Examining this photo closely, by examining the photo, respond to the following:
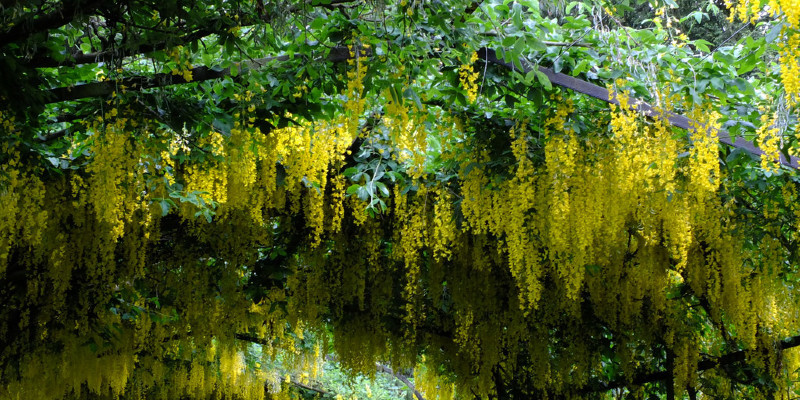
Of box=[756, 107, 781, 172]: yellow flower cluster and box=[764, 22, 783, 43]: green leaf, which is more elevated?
box=[764, 22, 783, 43]: green leaf

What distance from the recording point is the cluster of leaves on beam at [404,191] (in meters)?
2.47

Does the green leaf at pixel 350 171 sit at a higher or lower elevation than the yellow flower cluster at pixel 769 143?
higher

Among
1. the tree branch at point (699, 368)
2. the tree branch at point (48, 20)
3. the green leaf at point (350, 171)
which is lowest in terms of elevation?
the tree branch at point (699, 368)

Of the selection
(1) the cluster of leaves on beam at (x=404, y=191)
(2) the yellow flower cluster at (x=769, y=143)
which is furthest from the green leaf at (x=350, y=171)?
(2) the yellow flower cluster at (x=769, y=143)

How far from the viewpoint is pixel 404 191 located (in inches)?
144

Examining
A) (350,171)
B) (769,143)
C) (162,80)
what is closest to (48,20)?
(162,80)

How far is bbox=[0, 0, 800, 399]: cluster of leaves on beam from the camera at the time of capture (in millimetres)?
2469

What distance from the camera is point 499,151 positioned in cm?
338

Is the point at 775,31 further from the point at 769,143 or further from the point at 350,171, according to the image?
the point at 350,171

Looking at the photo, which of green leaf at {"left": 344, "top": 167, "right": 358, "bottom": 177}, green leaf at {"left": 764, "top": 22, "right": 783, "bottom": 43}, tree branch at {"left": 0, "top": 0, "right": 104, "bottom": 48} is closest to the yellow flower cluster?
green leaf at {"left": 764, "top": 22, "right": 783, "bottom": 43}

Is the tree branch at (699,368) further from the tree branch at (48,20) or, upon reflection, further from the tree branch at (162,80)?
the tree branch at (48,20)

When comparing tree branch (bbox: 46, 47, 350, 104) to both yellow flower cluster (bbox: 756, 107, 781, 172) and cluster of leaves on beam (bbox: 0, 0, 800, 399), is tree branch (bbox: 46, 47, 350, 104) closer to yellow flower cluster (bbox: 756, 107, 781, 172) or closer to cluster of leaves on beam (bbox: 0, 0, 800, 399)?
cluster of leaves on beam (bbox: 0, 0, 800, 399)

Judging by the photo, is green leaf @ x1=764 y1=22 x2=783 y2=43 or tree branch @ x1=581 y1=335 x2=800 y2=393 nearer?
green leaf @ x1=764 y1=22 x2=783 y2=43

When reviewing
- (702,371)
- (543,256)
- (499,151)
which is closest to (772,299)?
(702,371)
